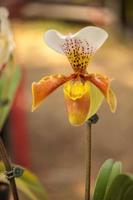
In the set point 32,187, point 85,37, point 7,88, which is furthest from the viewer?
point 7,88

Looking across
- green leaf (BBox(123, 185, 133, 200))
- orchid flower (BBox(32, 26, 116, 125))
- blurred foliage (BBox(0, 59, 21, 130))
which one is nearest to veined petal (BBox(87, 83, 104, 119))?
orchid flower (BBox(32, 26, 116, 125))

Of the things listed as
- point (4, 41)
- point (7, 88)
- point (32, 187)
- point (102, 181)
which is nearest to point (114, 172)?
point (102, 181)

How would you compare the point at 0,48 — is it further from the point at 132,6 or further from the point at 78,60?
the point at 132,6

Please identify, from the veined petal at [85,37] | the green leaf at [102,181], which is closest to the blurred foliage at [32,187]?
the green leaf at [102,181]

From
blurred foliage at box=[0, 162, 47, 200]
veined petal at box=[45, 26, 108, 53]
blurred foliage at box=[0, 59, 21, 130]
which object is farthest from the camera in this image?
blurred foliage at box=[0, 59, 21, 130]

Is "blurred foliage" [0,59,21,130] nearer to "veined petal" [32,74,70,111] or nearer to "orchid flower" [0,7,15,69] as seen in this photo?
"orchid flower" [0,7,15,69]

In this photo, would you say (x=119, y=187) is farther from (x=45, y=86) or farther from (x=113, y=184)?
(x=45, y=86)

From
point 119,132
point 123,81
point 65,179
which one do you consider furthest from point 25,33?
point 65,179
